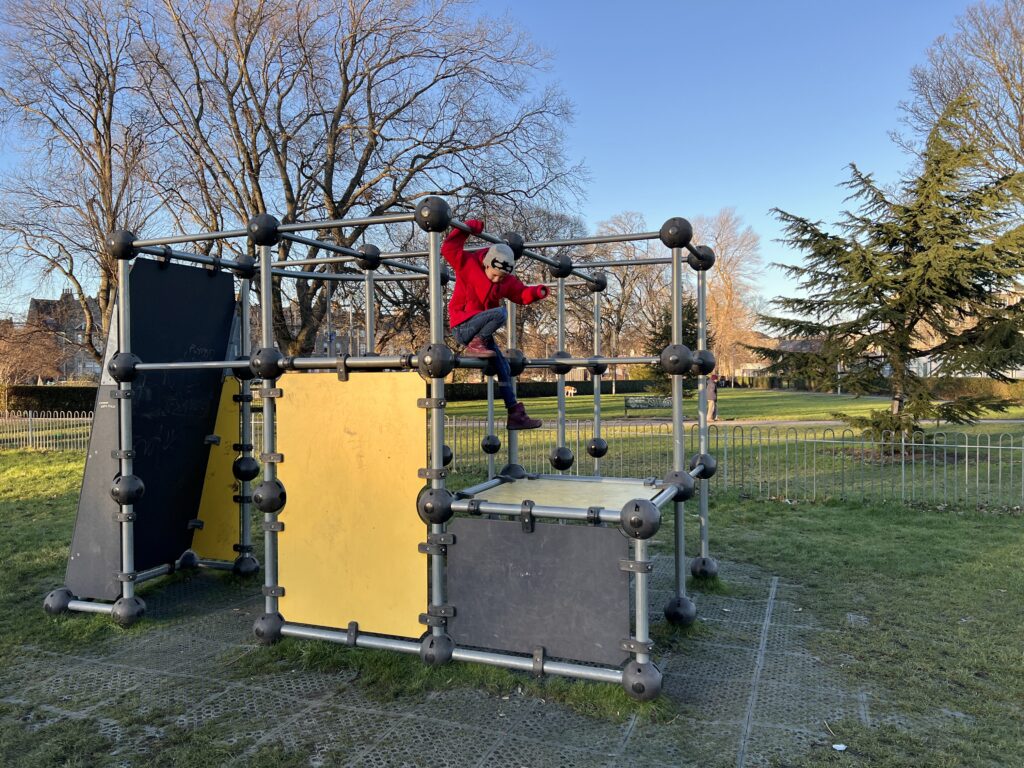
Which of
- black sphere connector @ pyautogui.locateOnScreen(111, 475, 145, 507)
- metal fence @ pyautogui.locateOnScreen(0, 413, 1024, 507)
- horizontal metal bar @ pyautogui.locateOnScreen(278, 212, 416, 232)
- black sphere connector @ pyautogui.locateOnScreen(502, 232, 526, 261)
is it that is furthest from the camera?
metal fence @ pyautogui.locateOnScreen(0, 413, 1024, 507)

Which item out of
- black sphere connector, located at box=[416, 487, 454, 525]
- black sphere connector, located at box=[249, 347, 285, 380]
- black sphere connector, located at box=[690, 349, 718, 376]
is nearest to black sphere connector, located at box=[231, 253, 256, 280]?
black sphere connector, located at box=[249, 347, 285, 380]

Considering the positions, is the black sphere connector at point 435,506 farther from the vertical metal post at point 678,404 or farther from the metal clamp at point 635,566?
the vertical metal post at point 678,404

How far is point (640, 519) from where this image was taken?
3443mm

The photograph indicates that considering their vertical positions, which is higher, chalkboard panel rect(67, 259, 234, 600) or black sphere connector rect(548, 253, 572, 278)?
black sphere connector rect(548, 253, 572, 278)

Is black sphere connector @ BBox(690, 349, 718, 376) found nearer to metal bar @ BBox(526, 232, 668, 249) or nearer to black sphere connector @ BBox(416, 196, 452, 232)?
metal bar @ BBox(526, 232, 668, 249)

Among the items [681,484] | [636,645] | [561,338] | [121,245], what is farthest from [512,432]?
[121,245]

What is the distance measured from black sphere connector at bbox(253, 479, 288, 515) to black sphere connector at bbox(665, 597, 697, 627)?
258 centimetres

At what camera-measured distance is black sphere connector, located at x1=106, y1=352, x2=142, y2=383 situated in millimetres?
4855

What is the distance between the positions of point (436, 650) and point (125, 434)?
9.03ft

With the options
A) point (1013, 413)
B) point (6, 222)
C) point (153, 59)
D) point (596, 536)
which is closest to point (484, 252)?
point (596, 536)

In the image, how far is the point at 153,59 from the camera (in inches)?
768

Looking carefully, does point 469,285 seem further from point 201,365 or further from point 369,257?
point 201,365

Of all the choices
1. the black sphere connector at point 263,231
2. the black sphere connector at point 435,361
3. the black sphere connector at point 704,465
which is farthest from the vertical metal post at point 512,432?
the black sphere connector at point 263,231

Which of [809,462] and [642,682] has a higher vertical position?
[642,682]
